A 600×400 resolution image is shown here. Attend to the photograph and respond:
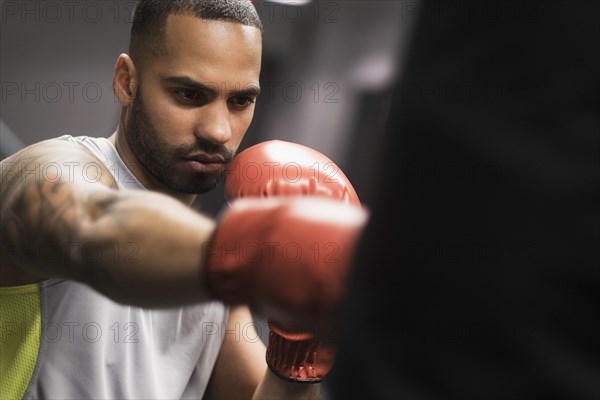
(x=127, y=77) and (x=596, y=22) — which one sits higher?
(x=596, y=22)

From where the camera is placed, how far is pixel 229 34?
4.02 ft

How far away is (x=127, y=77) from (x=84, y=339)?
520mm

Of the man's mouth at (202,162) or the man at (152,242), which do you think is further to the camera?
the man's mouth at (202,162)

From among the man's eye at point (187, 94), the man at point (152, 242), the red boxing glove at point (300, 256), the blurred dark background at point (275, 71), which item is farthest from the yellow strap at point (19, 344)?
the blurred dark background at point (275, 71)

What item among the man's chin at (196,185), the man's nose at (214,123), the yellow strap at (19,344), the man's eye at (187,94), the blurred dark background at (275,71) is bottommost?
the blurred dark background at (275,71)

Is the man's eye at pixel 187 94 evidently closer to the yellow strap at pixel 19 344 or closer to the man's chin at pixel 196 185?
the man's chin at pixel 196 185

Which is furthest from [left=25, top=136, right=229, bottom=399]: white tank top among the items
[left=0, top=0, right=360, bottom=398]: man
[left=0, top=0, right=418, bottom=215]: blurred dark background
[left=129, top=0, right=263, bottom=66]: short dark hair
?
[left=0, top=0, right=418, bottom=215]: blurred dark background

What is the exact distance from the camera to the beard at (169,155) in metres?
1.19

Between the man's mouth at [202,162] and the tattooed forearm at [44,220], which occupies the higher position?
the tattooed forearm at [44,220]

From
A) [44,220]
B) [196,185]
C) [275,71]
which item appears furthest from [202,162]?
[275,71]

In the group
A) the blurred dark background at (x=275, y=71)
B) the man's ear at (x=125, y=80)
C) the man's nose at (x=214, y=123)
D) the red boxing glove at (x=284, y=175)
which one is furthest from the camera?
the blurred dark background at (x=275, y=71)

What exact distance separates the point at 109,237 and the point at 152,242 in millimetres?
46

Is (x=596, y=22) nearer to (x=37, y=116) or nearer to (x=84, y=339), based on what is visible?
(x=84, y=339)

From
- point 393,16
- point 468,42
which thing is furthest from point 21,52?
point 468,42
